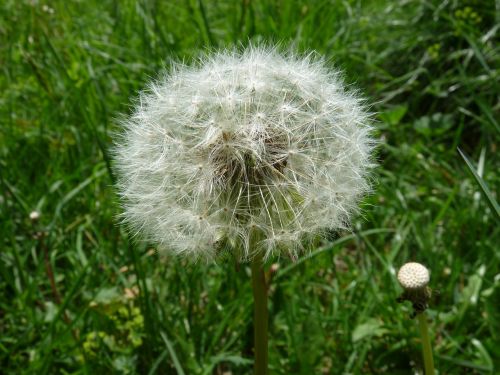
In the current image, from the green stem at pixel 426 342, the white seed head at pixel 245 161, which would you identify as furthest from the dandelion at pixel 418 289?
the white seed head at pixel 245 161

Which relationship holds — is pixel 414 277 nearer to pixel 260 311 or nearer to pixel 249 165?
pixel 260 311

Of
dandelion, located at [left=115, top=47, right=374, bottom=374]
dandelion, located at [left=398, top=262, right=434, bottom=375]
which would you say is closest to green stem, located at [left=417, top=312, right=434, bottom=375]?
dandelion, located at [left=398, top=262, right=434, bottom=375]

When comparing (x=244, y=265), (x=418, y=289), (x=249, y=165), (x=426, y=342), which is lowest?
(x=426, y=342)

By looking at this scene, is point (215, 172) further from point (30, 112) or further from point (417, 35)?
point (417, 35)

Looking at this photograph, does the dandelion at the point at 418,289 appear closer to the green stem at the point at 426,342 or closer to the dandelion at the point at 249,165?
the green stem at the point at 426,342

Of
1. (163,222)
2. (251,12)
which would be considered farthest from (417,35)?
(163,222)

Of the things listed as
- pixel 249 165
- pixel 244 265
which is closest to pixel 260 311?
pixel 249 165
